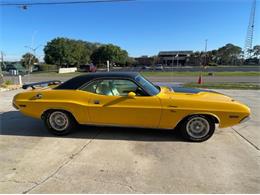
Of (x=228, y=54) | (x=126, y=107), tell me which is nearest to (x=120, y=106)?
(x=126, y=107)

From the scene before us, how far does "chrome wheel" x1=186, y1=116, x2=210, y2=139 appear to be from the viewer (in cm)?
436

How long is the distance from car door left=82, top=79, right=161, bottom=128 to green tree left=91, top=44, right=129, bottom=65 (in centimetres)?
7596

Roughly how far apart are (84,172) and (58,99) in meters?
1.92

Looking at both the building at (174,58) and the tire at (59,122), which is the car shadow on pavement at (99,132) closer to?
the tire at (59,122)

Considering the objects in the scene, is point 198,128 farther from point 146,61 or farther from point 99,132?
point 146,61

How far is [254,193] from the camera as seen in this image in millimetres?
2754

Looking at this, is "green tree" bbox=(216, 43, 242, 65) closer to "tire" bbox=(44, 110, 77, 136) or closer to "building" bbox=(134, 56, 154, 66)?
"building" bbox=(134, 56, 154, 66)

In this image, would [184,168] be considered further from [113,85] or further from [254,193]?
[113,85]

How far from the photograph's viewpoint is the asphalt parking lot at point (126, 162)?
115 inches

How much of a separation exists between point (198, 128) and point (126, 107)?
146 centimetres

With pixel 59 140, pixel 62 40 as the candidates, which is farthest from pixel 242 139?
pixel 62 40

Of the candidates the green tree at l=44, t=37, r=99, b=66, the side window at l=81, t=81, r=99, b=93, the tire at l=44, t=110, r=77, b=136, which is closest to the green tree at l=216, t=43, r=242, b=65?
the green tree at l=44, t=37, r=99, b=66

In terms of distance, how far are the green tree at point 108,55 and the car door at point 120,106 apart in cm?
7596

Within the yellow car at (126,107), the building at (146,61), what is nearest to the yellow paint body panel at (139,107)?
the yellow car at (126,107)
